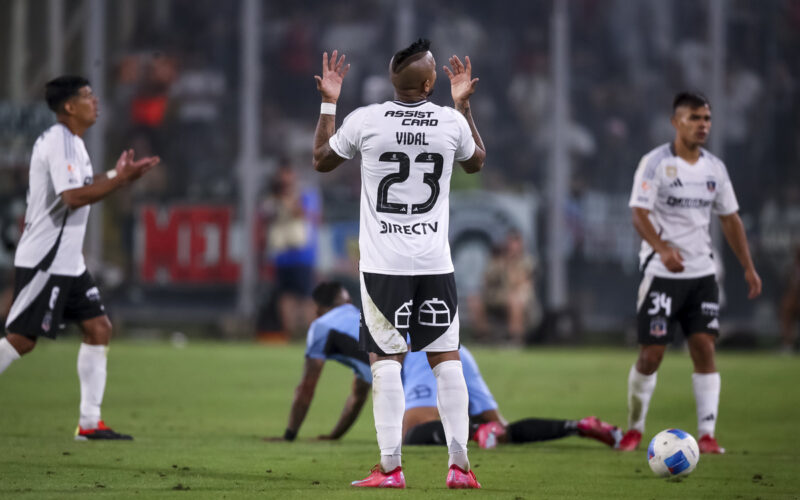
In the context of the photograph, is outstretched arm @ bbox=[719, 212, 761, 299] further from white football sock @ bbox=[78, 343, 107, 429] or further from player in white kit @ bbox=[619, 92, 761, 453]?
white football sock @ bbox=[78, 343, 107, 429]

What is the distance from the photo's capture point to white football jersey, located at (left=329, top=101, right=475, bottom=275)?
6215 mm

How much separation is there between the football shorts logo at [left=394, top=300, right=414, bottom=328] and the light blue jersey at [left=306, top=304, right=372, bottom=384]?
2.29 m

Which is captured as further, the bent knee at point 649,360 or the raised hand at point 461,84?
the bent knee at point 649,360

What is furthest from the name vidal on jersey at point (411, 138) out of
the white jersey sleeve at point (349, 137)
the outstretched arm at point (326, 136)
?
the outstretched arm at point (326, 136)

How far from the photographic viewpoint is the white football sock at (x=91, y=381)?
836cm

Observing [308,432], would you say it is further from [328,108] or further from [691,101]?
[328,108]

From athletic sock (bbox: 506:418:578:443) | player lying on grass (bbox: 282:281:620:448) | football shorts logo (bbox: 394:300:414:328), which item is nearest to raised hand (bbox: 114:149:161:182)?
player lying on grass (bbox: 282:281:620:448)

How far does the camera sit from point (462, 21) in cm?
2258

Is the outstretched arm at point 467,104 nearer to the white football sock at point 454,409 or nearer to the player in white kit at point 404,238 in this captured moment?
the player in white kit at point 404,238

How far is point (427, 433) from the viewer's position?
8742 mm

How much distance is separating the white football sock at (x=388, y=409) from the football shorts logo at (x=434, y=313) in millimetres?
279

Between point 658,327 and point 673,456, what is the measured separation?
75.6 inches

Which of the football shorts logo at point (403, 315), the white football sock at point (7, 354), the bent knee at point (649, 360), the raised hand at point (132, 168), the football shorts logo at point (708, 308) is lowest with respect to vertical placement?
the bent knee at point (649, 360)

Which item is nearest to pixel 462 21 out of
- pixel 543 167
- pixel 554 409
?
pixel 543 167
